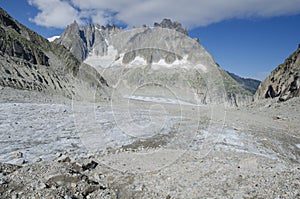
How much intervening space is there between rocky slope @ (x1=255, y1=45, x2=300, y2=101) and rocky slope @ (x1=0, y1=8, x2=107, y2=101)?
102 ft

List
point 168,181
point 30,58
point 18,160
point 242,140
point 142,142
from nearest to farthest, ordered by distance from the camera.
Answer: point 168,181 < point 18,160 < point 142,142 < point 242,140 < point 30,58

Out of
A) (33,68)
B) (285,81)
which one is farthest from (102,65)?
(285,81)

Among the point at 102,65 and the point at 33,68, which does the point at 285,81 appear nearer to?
the point at 102,65

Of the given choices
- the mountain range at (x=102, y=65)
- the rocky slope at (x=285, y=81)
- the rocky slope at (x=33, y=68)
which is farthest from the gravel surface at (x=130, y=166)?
the rocky slope at (x=285, y=81)

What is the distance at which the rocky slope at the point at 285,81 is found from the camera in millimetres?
39688

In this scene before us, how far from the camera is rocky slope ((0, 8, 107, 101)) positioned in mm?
37281

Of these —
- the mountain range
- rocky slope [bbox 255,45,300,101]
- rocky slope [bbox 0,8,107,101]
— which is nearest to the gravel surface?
the mountain range

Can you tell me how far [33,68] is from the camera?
147ft

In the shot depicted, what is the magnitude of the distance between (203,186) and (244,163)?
3436 millimetres

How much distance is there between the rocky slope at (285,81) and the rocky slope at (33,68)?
31.1 m

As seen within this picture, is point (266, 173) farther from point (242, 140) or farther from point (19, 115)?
point (19, 115)

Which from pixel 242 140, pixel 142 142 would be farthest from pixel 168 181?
pixel 242 140

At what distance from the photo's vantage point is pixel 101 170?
8961mm

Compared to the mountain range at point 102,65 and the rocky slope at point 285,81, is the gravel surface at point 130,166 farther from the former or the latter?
the rocky slope at point 285,81
